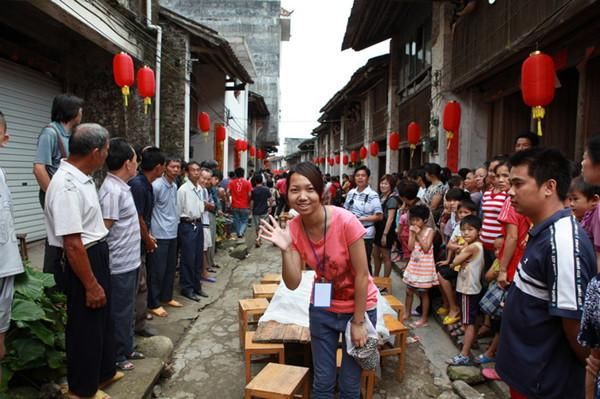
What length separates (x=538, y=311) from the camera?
2.22 m

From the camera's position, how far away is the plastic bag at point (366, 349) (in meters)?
2.88

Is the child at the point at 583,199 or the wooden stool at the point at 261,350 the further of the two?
the wooden stool at the point at 261,350

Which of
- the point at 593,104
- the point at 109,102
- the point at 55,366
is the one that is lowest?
the point at 55,366

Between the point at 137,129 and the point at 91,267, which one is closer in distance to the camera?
the point at 91,267

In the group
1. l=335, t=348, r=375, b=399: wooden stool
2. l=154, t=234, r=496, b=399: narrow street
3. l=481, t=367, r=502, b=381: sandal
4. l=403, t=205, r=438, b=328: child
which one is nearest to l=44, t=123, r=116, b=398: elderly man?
l=154, t=234, r=496, b=399: narrow street

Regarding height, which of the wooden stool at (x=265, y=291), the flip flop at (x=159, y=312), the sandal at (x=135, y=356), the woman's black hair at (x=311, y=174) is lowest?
the flip flop at (x=159, y=312)

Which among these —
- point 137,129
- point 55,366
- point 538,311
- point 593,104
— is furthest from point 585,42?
point 137,129

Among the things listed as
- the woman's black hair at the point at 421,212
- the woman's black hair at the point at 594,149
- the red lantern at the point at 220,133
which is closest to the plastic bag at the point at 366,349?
the woman's black hair at the point at 594,149

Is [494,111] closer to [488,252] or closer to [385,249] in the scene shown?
[385,249]

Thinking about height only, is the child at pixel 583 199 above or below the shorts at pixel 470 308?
above

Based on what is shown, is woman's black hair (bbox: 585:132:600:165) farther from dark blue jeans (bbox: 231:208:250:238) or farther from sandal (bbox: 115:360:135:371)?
dark blue jeans (bbox: 231:208:250:238)

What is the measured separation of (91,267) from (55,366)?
0.96 m

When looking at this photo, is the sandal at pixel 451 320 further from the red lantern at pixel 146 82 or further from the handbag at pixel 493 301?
the red lantern at pixel 146 82

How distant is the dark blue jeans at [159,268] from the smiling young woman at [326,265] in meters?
3.34
